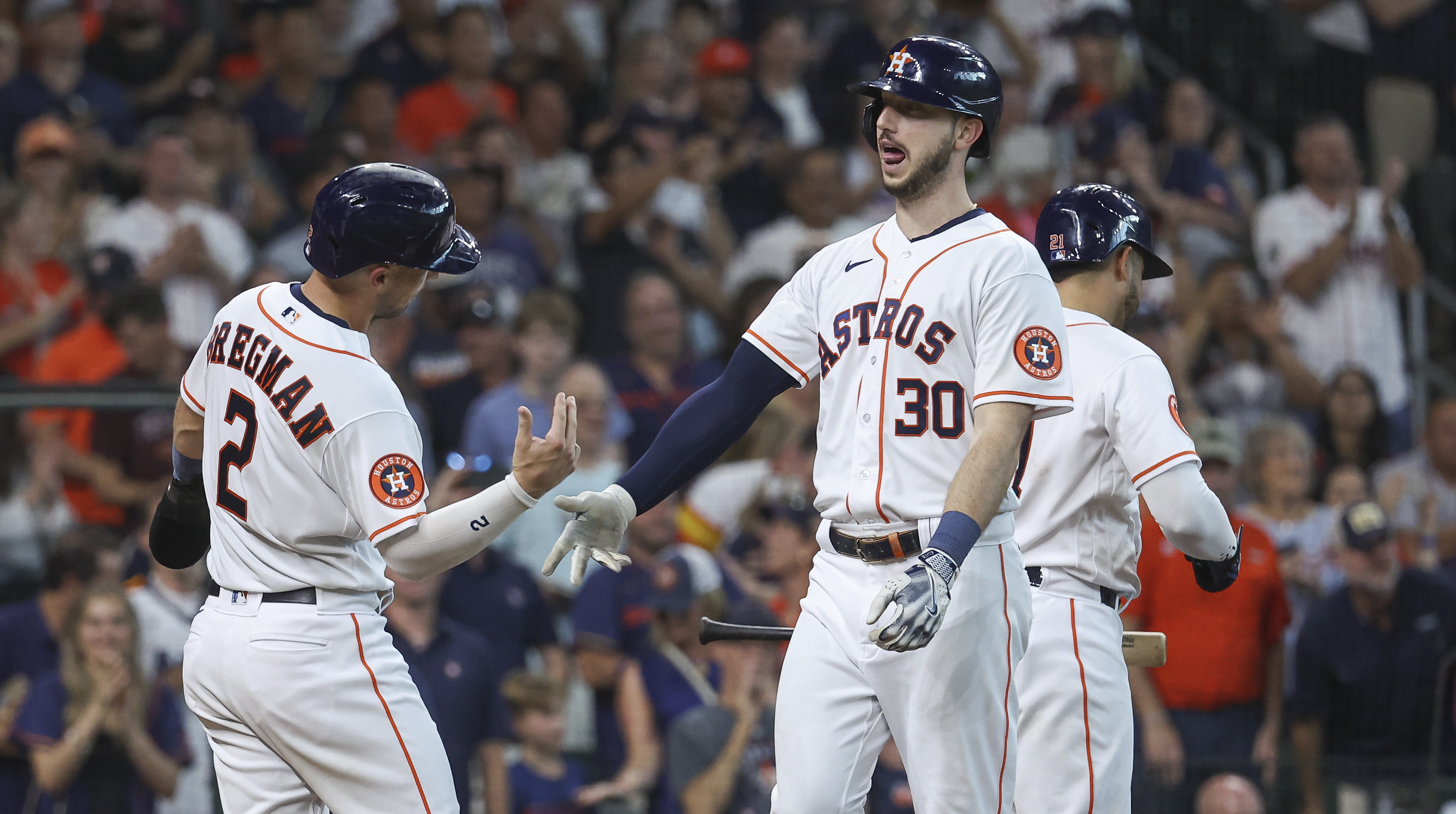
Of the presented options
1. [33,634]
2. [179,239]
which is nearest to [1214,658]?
[33,634]

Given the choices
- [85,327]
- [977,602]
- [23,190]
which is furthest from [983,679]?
[23,190]

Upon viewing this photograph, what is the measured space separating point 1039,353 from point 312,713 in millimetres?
1755

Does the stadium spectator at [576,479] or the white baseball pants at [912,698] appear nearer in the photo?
the white baseball pants at [912,698]

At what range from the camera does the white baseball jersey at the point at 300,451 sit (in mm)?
3605

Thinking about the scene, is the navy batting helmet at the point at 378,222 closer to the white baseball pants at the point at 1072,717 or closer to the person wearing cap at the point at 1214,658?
the white baseball pants at the point at 1072,717

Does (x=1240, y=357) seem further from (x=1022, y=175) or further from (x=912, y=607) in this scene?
(x=912, y=607)

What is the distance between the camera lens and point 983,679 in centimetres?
359

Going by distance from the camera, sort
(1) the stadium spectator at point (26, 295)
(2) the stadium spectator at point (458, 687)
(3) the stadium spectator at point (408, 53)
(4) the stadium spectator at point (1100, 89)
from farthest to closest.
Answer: (4) the stadium spectator at point (1100, 89)
(3) the stadium spectator at point (408, 53)
(1) the stadium spectator at point (26, 295)
(2) the stadium spectator at point (458, 687)

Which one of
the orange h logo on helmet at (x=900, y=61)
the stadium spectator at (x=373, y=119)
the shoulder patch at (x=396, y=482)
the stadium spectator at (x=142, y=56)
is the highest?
the stadium spectator at (x=142, y=56)

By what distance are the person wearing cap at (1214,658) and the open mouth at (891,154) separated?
3201 mm

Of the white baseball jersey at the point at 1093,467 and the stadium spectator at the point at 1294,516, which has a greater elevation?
the white baseball jersey at the point at 1093,467

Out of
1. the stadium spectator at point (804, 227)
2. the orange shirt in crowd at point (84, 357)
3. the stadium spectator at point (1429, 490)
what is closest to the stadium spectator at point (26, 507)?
the orange shirt in crowd at point (84, 357)

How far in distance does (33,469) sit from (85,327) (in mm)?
956

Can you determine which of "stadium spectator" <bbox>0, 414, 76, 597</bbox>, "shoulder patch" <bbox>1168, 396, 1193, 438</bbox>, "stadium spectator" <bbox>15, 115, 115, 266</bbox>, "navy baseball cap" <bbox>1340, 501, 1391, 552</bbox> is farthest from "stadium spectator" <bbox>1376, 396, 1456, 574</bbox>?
"stadium spectator" <bbox>15, 115, 115, 266</bbox>
